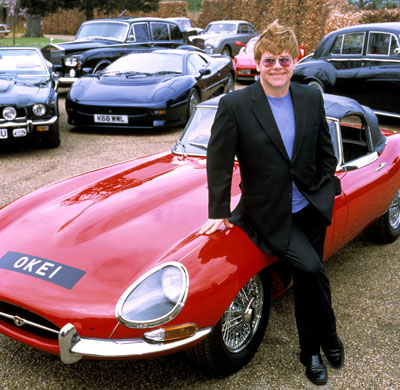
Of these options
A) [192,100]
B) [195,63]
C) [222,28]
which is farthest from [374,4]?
[192,100]

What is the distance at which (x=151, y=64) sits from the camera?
8938mm

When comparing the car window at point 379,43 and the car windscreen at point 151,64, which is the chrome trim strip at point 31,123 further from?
A: the car window at point 379,43

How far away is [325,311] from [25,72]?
6583 mm

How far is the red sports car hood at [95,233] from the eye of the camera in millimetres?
2340

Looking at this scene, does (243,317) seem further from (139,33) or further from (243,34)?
(243,34)

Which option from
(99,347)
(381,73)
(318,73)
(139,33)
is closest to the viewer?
(99,347)

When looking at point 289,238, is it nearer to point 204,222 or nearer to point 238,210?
point 238,210

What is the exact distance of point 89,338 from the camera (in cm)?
222

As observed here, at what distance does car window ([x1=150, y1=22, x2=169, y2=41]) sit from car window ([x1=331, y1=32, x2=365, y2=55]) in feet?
15.3

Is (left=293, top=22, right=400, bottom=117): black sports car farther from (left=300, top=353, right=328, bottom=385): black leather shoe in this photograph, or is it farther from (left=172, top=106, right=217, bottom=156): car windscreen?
(left=300, top=353, right=328, bottom=385): black leather shoe

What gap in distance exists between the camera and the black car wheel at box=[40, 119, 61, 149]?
712 cm

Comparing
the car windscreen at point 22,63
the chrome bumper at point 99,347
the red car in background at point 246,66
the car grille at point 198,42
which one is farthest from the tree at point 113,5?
the chrome bumper at point 99,347

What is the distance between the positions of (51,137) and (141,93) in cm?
159

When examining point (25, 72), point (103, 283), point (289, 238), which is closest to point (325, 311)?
point (289, 238)
